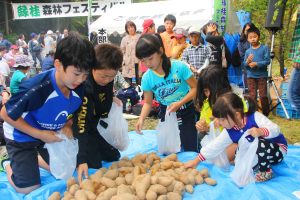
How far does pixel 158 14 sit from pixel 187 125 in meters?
7.16

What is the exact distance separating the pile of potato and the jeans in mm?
1793

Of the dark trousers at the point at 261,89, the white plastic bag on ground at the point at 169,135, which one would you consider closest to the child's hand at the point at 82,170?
the white plastic bag on ground at the point at 169,135

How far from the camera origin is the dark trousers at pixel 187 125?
3.20 metres

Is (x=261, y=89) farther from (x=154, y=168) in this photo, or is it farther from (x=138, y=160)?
(x=154, y=168)

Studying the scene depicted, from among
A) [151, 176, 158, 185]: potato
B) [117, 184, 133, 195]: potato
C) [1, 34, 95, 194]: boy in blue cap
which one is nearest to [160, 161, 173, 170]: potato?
[151, 176, 158, 185]: potato

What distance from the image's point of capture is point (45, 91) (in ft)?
7.39

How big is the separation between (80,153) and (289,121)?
3535 millimetres

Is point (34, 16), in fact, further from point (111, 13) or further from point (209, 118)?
point (209, 118)

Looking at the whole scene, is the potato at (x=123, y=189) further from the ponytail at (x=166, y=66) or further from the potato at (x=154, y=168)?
the ponytail at (x=166, y=66)

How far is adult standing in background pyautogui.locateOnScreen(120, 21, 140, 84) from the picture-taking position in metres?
7.14

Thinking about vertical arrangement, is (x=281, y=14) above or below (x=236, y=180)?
above

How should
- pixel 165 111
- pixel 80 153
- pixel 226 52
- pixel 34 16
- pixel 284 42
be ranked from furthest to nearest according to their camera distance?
1. pixel 34 16
2. pixel 284 42
3. pixel 226 52
4. pixel 165 111
5. pixel 80 153

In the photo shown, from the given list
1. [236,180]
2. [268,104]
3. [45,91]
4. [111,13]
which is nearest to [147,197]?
[236,180]

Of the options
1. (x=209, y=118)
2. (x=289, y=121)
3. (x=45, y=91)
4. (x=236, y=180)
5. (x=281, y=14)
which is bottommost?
(x=289, y=121)
